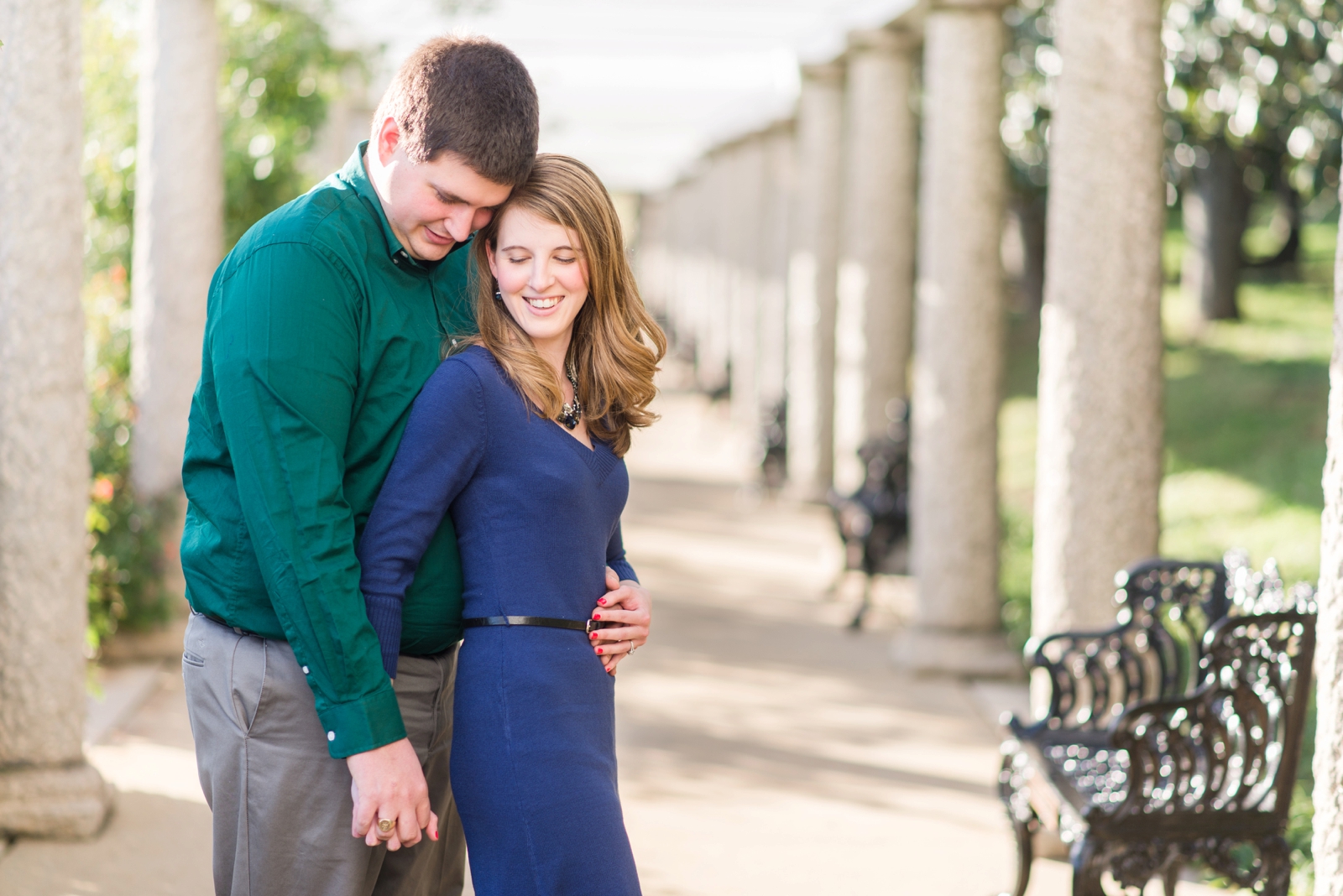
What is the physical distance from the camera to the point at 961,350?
7.02 metres

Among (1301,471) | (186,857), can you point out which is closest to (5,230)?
(186,857)

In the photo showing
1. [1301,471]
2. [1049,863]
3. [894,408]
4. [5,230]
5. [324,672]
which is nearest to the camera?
[324,672]

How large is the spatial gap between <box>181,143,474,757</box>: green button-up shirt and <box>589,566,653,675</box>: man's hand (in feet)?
0.85

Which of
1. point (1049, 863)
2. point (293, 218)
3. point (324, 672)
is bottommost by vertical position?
point (1049, 863)

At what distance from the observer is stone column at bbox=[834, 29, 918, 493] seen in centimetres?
962

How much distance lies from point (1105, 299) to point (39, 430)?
3592 mm

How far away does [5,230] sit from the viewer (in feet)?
14.1

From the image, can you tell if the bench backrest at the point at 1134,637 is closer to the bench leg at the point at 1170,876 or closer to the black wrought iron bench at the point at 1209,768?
the black wrought iron bench at the point at 1209,768

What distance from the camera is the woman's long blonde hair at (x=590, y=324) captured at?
2340 millimetres

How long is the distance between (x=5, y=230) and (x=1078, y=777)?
3665 mm

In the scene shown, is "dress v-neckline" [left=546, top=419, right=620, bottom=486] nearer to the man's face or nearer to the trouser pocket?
the man's face

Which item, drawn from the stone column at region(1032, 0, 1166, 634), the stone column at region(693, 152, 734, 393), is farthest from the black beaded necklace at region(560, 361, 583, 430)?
the stone column at region(693, 152, 734, 393)

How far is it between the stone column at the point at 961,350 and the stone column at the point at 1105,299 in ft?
6.79

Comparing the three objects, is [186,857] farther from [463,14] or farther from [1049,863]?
[463,14]
